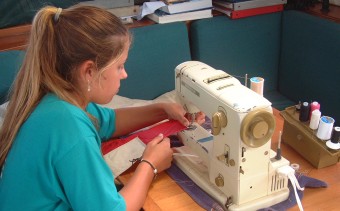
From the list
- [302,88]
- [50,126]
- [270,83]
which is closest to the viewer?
[50,126]

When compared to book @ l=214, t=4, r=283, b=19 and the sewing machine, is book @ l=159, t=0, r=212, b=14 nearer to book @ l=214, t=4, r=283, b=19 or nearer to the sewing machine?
book @ l=214, t=4, r=283, b=19

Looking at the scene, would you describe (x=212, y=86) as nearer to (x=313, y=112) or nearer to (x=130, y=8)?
(x=313, y=112)

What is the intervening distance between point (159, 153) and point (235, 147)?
27cm

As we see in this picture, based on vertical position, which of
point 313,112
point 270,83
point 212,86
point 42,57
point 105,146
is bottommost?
point 270,83

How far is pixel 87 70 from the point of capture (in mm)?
1042

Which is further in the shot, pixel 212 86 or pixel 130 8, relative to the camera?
pixel 130 8

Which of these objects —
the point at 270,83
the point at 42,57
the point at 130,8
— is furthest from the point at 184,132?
the point at 270,83

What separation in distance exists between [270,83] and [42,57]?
183 cm

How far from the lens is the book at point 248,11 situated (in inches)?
89.8

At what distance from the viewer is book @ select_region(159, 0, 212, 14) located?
2.13 m

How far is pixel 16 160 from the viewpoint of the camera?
0.98 metres

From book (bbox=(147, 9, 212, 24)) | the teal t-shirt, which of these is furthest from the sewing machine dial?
book (bbox=(147, 9, 212, 24))

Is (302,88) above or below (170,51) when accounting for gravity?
below

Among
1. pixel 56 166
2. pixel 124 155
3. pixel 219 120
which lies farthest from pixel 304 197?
pixel 56 166
